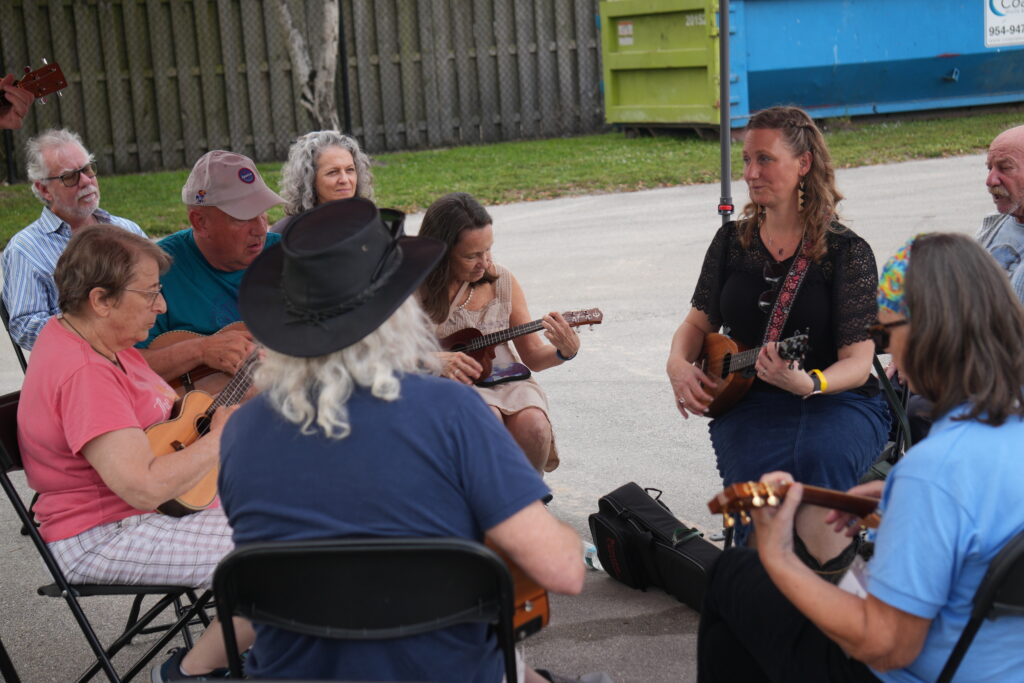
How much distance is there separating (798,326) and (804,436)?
1.14ft

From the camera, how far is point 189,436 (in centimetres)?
313

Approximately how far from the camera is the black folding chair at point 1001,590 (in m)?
1.85

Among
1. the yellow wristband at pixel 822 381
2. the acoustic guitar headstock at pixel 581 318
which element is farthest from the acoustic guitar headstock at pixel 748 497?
the acoustic guitar headstock at pixel 581 318

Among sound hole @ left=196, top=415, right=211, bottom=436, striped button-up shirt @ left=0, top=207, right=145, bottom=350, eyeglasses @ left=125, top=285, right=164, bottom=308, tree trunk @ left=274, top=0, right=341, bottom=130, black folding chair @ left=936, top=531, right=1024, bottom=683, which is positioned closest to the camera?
black folding chair @ left=936, top=531, right=1024, bottom=683

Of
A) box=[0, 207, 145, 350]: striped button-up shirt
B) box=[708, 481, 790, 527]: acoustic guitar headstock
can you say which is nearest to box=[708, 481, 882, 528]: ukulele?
box=[708, 481, 790, 527]: acoustic guitar headstock

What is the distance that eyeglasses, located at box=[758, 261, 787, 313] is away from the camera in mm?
3580

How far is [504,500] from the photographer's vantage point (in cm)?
198

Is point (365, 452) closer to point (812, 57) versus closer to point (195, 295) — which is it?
point (195, 295)

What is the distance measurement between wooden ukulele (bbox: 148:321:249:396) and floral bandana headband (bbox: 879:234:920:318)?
83.7 inches

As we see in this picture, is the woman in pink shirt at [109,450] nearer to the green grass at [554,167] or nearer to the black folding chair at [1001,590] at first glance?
the black folding chair at [1001,590]

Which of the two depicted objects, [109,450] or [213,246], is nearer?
[109,450]

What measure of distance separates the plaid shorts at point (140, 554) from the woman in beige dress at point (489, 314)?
111 centimetres

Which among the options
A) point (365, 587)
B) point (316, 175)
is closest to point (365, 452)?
point (365, 587)

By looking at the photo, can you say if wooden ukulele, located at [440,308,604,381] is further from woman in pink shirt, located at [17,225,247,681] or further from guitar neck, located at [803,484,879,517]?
guitar neck, located at [803,484,879,517]
